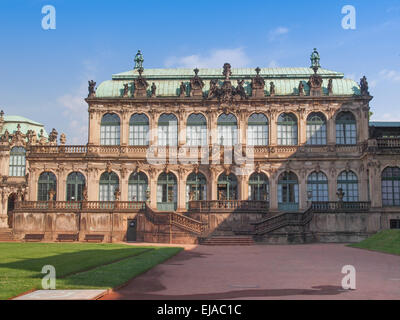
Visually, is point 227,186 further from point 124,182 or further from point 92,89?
point 92,89

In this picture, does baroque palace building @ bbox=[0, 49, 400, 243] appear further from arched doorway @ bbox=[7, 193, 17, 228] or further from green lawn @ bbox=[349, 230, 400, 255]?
arched doorway @ bbox=[7, 193, 17, 228]

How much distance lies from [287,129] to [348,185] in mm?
9155

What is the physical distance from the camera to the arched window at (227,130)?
53344 millimetres

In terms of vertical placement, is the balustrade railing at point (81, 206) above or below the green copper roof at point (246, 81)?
below

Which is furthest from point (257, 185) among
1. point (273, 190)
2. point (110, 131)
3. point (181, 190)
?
point (110, 131)

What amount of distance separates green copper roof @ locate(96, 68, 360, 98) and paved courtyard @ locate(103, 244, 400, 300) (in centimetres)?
3228

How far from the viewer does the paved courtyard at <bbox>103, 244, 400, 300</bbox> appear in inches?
554

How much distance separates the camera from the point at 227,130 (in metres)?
53.6

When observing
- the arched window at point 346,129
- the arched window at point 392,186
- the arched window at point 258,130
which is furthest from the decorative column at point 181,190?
the arched window at point 392,186

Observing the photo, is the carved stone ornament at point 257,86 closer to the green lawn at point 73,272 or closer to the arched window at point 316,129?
the arched window at point 316,129

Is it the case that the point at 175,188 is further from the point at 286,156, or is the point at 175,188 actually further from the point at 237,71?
the point at 237,71

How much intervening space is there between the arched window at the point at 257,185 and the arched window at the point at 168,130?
31.9ft

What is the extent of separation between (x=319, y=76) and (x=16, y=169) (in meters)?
46.1

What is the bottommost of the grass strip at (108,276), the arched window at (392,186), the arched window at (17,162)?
the grass strip at (108,276)
